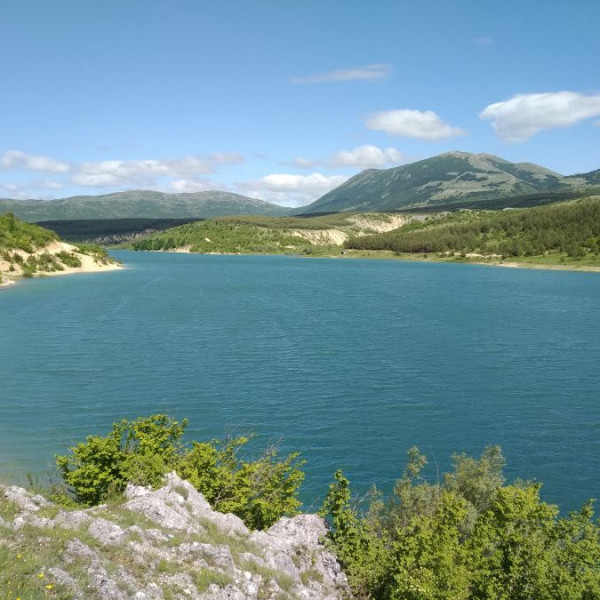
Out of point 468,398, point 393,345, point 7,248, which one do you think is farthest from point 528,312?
point 7,248

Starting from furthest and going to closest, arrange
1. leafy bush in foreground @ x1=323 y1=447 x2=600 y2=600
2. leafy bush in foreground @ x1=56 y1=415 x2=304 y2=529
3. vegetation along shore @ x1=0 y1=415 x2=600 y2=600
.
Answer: leafy bush in foreground @ x1=56 y1=415 x2=304 y2=529 → leafy bush in foreground @ x1=323 y1=447 x2=600 y2=600 → vegetation along shore @ x1=0 y1=415 x2=600 y2=600

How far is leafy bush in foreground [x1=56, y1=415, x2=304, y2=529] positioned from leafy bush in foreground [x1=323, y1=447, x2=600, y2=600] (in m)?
3.40

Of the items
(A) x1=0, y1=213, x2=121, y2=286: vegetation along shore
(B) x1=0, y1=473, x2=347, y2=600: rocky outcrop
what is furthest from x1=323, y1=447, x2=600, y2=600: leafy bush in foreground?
(A) x1=0, y1=213, x2=121, y2=286: vegetation along shore

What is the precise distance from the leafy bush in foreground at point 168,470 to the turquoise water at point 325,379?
21.0 ft

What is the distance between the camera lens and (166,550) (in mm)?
19734

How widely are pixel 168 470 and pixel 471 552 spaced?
47.8 ft

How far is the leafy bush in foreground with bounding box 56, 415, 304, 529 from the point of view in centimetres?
2564

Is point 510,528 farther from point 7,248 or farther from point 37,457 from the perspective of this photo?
point 7,248

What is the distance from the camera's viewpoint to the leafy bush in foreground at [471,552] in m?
19.2

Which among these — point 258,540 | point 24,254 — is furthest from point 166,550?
point 24,254

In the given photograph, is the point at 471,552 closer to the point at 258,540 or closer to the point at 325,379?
the point at 258,540

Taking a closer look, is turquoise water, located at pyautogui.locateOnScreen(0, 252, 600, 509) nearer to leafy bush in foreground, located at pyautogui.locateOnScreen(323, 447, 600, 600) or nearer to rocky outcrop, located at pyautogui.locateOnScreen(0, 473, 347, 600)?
leafy bush in foreground, located at pyautogui.locateOnScreen(323, 447, 600, 600)

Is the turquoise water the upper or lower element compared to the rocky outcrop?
lower

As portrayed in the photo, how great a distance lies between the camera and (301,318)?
103m
